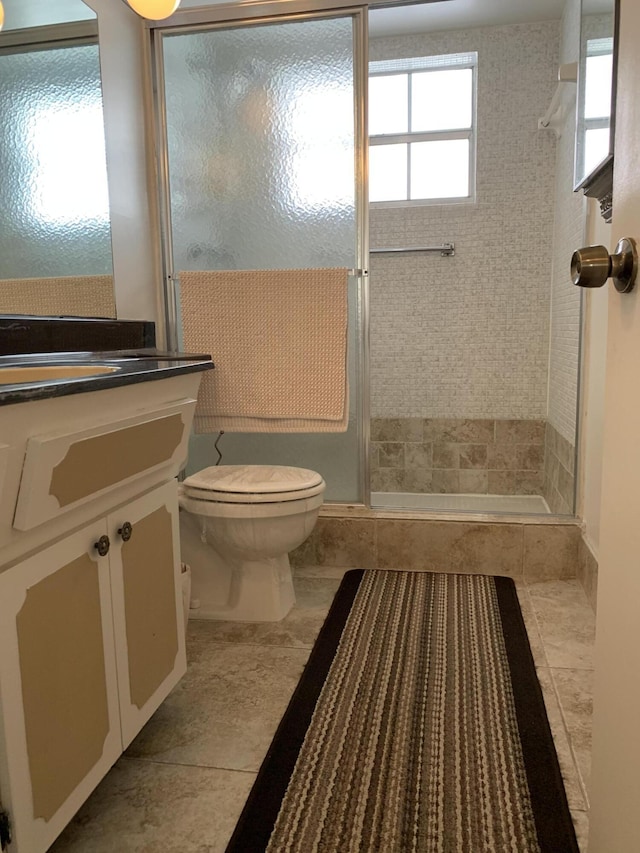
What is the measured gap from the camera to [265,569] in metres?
2.16

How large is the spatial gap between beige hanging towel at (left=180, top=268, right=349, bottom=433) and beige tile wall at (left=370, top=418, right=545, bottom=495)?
1.32 m

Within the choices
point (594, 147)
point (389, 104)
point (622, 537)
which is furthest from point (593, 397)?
point (389, 104)

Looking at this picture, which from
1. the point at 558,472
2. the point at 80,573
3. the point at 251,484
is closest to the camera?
the point at 80,573

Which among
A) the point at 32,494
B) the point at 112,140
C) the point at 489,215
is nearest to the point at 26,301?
the point at 112,140

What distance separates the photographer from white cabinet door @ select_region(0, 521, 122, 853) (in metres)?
0.93

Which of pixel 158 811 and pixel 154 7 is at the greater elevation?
pixel 154 7

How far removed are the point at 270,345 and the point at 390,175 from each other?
71.0 inches

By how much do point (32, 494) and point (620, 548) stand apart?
2.50 ft

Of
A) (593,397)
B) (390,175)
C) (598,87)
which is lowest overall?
(593,397)

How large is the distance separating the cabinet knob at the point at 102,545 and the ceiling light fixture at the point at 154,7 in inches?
64.6

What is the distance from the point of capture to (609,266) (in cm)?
64

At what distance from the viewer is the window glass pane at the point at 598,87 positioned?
0.87m

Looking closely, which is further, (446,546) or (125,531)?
(446,546)

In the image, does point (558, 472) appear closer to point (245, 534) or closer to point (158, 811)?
point (245, 534)
